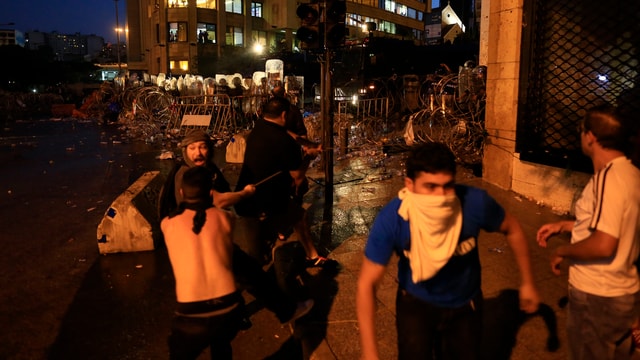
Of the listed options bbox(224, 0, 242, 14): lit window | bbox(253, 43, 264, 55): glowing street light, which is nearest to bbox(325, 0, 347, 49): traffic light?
bbox(253, 43, 264, 55): glowing street light

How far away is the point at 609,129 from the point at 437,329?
1258 mm

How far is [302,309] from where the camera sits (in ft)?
13.0

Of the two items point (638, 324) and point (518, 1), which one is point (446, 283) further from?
point (518, 1)

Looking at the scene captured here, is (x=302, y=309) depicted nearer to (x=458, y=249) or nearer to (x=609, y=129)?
(x=458, y=249)

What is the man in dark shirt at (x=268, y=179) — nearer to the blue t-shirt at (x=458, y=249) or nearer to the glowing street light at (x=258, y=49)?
the blue t-shirt at (x=458, y=249)

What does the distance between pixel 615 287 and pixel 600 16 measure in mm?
5399

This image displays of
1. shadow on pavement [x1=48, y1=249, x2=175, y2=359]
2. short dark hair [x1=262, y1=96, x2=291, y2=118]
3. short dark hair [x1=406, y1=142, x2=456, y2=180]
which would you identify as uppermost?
short dark hair [x1=262, y1=96, x2=291, y2=118]

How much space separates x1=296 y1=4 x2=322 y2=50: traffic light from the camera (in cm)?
765

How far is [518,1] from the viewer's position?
297 inches

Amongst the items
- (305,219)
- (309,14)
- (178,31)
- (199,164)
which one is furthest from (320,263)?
(178,31)

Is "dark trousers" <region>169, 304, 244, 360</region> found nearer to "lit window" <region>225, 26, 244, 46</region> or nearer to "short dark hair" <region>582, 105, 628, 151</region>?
"short dark hair" <region>582, 105, 628, 151</region>

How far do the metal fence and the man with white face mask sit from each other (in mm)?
4900

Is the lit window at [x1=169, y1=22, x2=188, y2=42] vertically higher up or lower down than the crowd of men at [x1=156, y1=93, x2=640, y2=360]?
higher up

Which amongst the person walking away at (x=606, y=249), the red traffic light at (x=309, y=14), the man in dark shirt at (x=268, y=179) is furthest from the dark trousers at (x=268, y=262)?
the red traffic light at (x=309, y=14)
